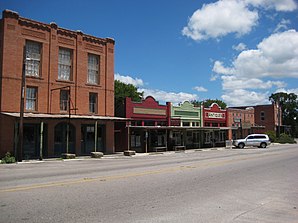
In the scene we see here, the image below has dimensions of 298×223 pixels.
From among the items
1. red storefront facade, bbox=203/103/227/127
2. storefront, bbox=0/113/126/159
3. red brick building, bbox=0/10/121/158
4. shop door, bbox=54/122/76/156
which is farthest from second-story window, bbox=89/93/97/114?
red storefront facade, bbox=203/103/227/127

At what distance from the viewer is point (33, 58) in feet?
91.0

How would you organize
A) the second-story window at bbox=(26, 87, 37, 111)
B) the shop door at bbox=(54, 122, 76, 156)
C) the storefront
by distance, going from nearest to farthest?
the storefront < the second-story window at bbox=(26, 87, 37, 111) < the shop door at bbox=(54, 122, 76, 156)

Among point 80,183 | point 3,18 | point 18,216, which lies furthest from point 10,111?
point 18,216

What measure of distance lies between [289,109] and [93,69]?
285 feet

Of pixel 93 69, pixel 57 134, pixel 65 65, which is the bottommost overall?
pixel 57 134

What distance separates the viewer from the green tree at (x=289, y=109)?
102m

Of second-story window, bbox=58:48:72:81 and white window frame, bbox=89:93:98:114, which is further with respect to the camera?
white window frame, bbox=89:93:98:114

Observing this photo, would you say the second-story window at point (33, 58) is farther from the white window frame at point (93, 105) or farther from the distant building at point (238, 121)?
the distant building at point (238, 121)

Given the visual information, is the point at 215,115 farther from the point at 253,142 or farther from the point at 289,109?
the point at 289,109

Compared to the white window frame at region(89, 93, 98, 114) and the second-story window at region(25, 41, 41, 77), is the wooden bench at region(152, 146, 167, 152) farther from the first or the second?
the second-story window at region(25, 41, 41, 77)

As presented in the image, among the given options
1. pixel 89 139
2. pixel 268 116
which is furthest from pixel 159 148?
pixel 268 116

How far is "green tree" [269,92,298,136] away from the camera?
102m

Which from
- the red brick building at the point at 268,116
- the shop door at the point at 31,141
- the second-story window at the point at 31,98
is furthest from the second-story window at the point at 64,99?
the red brick building at the point at 268,116

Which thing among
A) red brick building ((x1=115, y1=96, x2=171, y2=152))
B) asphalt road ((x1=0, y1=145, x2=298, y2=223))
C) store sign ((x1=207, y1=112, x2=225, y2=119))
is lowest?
asphalt road ((x1=0, y1=145, x2=298, y2=223))
